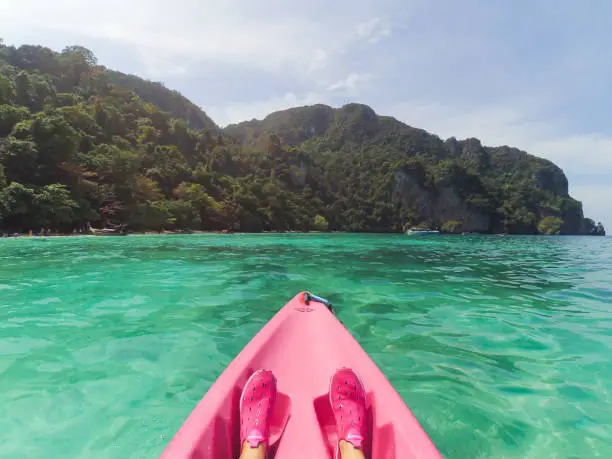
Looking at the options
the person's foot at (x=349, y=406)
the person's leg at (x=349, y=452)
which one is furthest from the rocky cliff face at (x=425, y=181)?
the person's leg at (x=349, y=452)

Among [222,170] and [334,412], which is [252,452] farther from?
[222,170]

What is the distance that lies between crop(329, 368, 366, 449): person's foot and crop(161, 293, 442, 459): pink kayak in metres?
0.09

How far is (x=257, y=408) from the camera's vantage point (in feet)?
7.70

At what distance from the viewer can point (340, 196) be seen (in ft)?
358

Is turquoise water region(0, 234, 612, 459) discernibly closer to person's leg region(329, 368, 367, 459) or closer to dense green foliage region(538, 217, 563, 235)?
person's leg region(329, 368, 367, 459)

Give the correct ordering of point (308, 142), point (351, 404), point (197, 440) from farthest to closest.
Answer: point (308, 142), point (351, 404), point (197, 440)

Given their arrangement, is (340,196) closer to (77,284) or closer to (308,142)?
(308,142)

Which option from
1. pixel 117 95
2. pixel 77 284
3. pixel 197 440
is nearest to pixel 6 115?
pixel 77 284

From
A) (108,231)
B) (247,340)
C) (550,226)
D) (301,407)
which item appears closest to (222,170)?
(108,231)

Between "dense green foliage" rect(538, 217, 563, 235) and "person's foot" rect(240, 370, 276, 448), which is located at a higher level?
"dense green foliage" rect(538, 217, 563, 235)

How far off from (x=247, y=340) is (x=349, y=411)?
113 inches

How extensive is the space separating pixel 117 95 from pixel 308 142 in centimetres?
8162

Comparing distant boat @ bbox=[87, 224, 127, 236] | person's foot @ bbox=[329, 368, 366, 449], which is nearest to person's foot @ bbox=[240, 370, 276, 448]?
person's foot @ bbox=[329, 368, 366, 449]

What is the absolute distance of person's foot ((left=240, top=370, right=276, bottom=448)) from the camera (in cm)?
213
